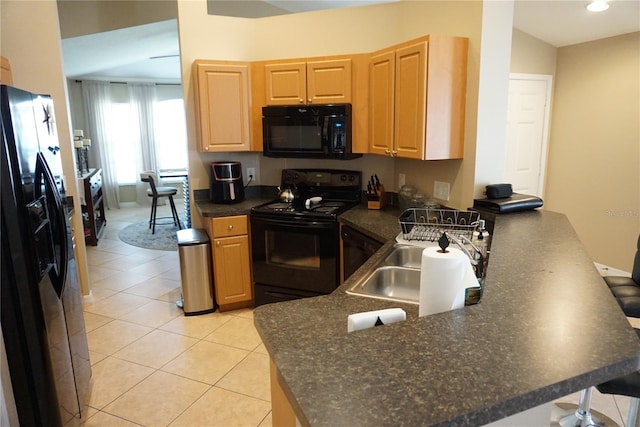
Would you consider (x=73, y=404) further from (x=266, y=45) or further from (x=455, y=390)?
(x=266, y=45)

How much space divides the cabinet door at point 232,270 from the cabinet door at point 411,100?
1445mm

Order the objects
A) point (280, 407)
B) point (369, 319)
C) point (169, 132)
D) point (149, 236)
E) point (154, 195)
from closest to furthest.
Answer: point (369, 319) → point (280, 407) → point (149, 236) → point (154, 195) → point (169, 132)

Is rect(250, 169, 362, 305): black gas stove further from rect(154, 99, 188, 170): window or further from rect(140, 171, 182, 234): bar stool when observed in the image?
rect(154, 99, 188, 170): window

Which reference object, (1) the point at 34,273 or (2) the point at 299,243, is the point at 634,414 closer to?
(2) the point at 299,243

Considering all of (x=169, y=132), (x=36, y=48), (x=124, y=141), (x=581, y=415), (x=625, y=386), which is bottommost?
(x=581, y=415)

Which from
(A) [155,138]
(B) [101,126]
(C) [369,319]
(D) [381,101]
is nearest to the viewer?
(C) [369,319]

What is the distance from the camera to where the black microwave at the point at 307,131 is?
3.12m

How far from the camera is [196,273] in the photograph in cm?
325

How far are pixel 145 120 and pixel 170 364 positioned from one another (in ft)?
21.4

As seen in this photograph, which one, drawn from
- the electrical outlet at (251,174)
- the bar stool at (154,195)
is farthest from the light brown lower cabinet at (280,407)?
the bar stool at (154,195)

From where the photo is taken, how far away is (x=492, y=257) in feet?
5.46

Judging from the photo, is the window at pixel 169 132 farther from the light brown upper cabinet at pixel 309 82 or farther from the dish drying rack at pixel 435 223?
the dish drying rack at pixel 435 223

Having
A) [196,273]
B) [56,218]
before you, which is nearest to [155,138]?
[196,273]

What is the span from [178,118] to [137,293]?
5312mm
